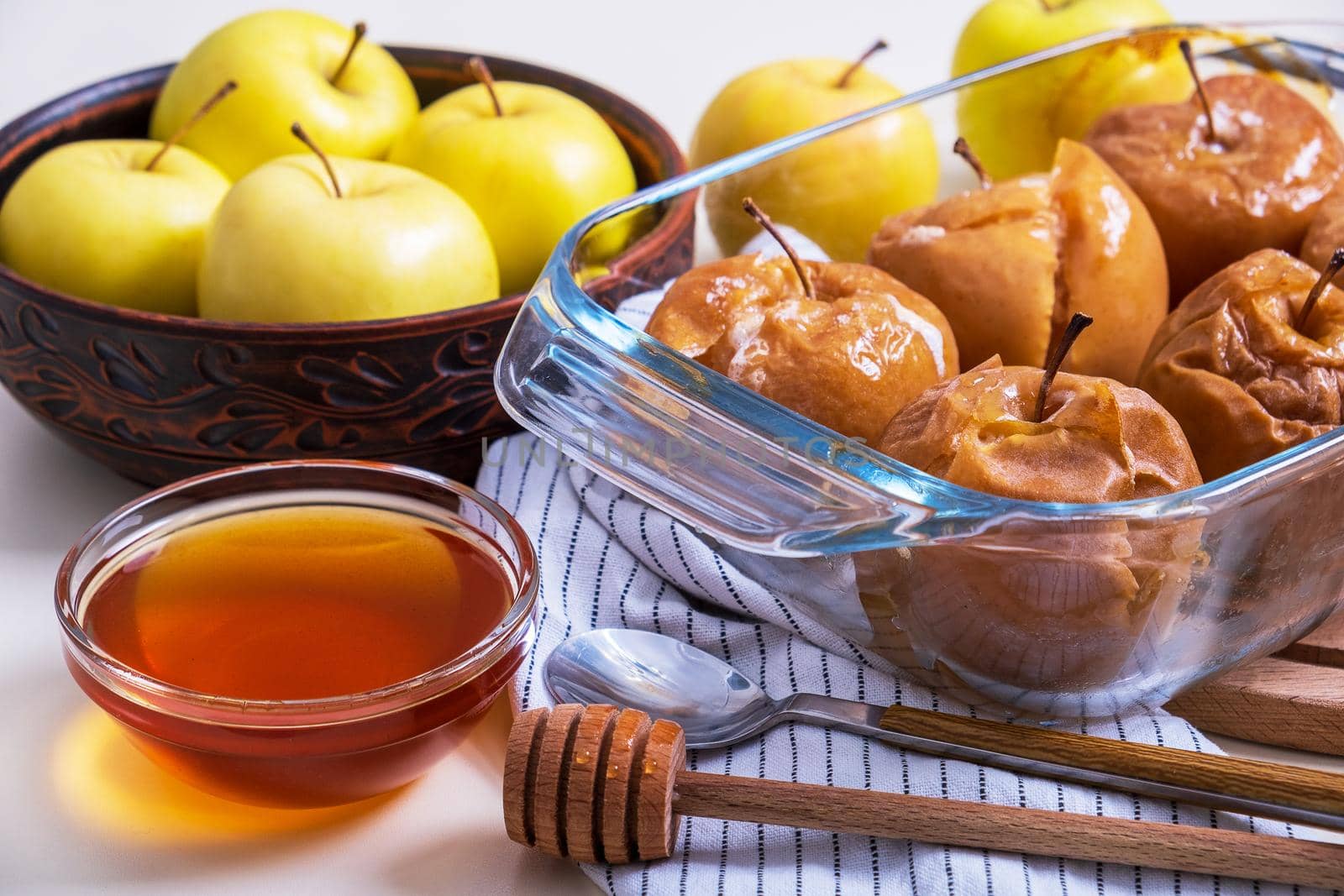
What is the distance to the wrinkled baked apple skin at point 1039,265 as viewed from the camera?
0.88 m

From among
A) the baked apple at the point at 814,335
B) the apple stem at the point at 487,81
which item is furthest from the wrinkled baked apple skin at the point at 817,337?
the apple stem at the point at 487,81

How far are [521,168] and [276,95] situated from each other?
0.69ft

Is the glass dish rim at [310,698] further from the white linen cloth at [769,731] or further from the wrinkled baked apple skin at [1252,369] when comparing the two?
the wrinkled baked apple skin at [1252,369]

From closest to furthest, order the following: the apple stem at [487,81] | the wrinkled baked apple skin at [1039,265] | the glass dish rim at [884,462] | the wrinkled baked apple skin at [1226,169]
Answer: the glass dish rim at [884,462]
the wrinkled baked apple skin at [1039,265]
the wrinkled baked apple skin at [1226,169]
the apple stem at [487,81]

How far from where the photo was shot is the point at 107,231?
3.22 ft

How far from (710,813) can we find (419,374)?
1.20ft

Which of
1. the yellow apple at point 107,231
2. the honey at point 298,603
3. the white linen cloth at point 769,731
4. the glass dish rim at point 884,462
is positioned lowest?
the white linen cloth at point 769,731

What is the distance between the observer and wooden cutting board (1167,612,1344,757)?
782 mm

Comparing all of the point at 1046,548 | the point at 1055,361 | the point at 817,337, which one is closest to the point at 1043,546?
the point at 1046,548

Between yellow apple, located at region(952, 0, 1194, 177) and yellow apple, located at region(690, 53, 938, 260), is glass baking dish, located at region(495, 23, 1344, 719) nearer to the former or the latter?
yellow apple, located at region(690, 53, 938, 260)

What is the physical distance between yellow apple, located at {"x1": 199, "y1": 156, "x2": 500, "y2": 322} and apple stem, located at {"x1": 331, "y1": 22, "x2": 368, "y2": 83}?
18cm

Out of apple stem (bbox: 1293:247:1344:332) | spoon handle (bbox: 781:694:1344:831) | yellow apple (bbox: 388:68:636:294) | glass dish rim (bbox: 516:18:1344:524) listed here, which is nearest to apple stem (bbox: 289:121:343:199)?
yellow apple (bbox: 388:68:636:294)

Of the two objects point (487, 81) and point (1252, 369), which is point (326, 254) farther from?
point (1252, 369)

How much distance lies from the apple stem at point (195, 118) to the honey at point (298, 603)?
13.5 inches
